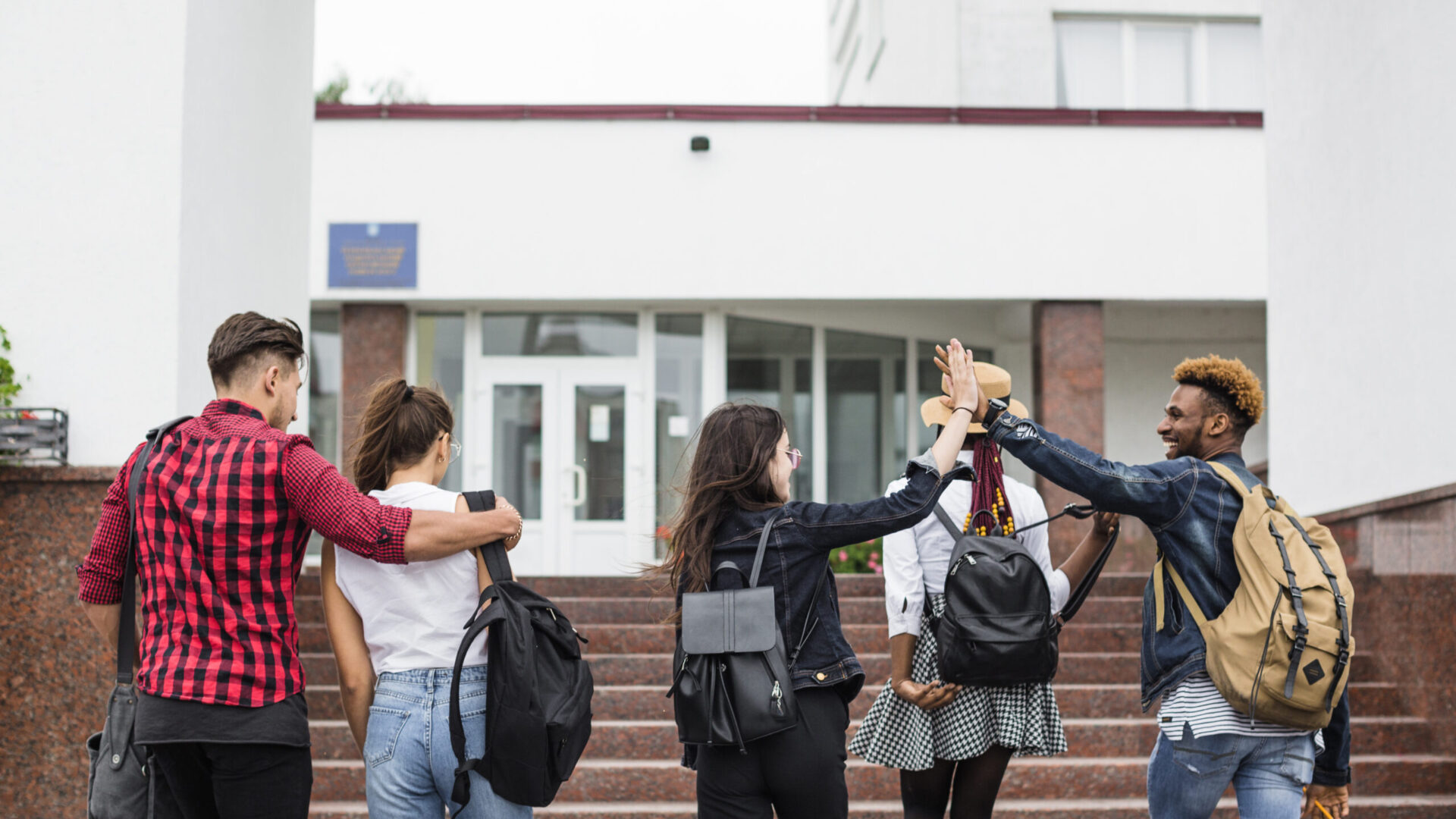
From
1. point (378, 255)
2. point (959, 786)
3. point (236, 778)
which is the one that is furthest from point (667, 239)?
point (236, 778)

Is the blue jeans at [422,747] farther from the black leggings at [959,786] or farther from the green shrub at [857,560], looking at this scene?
the green shrub at [857,560]

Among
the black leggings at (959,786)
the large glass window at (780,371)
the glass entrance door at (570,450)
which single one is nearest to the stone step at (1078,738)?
the black leggings at (959,786)

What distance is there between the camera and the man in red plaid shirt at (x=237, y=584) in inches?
119

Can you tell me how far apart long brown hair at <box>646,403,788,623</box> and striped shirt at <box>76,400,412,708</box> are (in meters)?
0.71

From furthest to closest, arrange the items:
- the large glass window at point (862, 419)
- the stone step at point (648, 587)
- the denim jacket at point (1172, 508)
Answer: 1. the large glass window at point (862, 419)
2. the stone step at point (648, 587)
3. the denim jacket at point (1172, 508)

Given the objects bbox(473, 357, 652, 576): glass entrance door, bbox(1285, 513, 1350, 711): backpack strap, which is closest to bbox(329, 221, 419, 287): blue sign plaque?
bbox(473, 357, 652, 576): glass entrance door

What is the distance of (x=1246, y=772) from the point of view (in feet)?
11.0

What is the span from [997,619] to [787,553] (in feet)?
2.34

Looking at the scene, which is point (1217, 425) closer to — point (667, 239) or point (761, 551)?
point (761, 551)

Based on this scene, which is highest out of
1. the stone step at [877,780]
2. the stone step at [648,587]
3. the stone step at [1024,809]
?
the stone step at [648,587]

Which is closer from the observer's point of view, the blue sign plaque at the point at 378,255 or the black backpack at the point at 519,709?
the black backpack at the point at 519,709

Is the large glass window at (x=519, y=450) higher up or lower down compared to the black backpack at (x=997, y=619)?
higher up

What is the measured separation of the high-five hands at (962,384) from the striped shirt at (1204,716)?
0.86m

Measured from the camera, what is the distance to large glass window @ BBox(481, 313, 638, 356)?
524 inches
